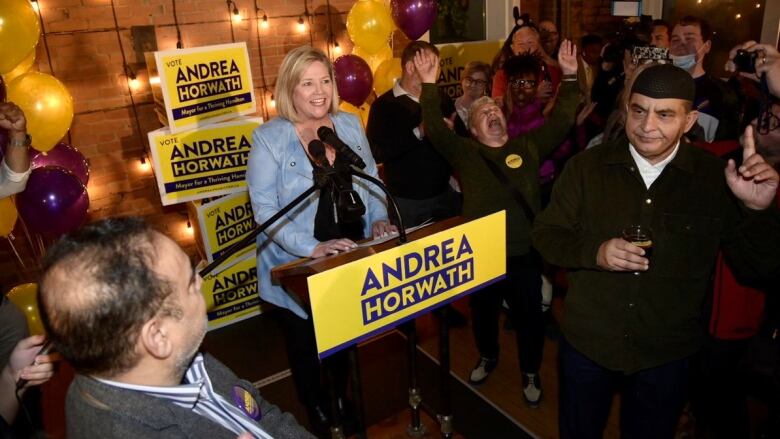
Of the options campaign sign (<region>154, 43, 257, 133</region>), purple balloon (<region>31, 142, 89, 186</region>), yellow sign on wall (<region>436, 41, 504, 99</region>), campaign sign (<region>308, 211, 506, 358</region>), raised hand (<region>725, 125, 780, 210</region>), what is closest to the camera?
campaign sign (<region>308, 211, 506, 358</region>)

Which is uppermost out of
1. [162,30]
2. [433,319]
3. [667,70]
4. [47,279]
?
[162,30]

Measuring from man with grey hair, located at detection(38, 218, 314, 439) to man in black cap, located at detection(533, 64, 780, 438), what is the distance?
4.35ft

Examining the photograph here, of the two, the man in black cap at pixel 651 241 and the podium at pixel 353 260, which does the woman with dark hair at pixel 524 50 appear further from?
the podium at pixel 353 260

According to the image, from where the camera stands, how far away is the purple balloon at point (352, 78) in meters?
4.21

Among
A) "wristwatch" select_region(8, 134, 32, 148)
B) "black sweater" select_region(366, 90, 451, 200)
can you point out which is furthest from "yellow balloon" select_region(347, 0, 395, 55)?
"wristwatch" select_region(8, 134, 32, 148)

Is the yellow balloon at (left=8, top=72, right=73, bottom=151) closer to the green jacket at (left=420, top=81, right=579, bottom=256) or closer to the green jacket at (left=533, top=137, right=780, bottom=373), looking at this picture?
the green jacket at (left=420, top=81, right=579, bottom=256)

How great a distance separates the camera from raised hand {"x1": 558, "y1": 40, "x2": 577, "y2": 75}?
286 centimetres

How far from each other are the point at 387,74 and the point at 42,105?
8.30 feet

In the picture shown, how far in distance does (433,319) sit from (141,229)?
316 cm

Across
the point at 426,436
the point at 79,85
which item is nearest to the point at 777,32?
the point at 426,436

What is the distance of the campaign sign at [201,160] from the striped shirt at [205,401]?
8.55 feet

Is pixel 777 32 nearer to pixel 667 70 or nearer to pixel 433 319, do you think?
pixel 433 319

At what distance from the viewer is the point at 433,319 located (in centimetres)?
411

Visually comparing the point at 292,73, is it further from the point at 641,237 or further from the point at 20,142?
the point at 641,237
